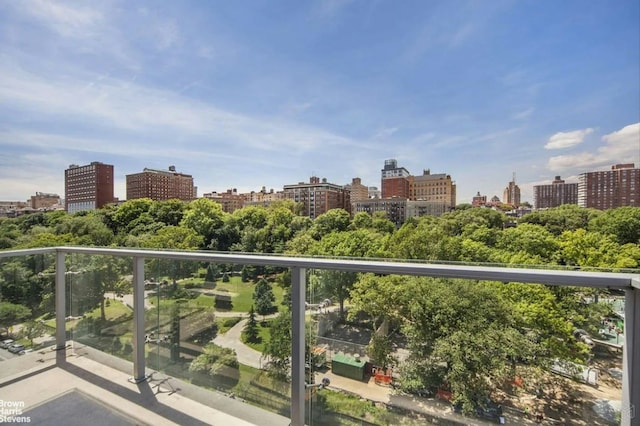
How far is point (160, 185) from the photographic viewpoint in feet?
107

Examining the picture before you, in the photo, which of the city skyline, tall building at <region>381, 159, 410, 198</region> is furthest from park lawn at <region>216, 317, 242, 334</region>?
tall building at <region>381, 159, 410, 198</region>

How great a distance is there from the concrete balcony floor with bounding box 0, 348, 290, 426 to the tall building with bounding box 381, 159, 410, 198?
48.7 meters

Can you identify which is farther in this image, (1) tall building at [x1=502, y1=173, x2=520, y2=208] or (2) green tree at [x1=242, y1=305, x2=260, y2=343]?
(1) tall building at [x1=502, y1=173, x2=520, y2=208]

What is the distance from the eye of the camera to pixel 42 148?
1231 cm

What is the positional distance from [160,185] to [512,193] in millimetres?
43971

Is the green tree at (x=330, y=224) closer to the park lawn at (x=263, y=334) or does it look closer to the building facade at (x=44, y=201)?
the building facade at (x=44, y=201)

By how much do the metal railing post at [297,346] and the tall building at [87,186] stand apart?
83.5 ft

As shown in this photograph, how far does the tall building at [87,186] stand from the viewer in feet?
69.5

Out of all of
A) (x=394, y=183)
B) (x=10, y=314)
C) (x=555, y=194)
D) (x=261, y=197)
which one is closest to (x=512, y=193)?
(x=555, y=194)

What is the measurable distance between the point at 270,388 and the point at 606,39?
15.8m

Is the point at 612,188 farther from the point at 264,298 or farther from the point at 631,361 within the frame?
the point at 264,298

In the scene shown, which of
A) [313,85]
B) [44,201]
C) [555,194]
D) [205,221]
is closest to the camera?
[313,85]

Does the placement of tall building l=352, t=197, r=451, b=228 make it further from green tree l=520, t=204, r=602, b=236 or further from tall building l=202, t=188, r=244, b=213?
tall building l=202, t=188, r=244, b=213

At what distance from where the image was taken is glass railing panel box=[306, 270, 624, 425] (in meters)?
0.94
